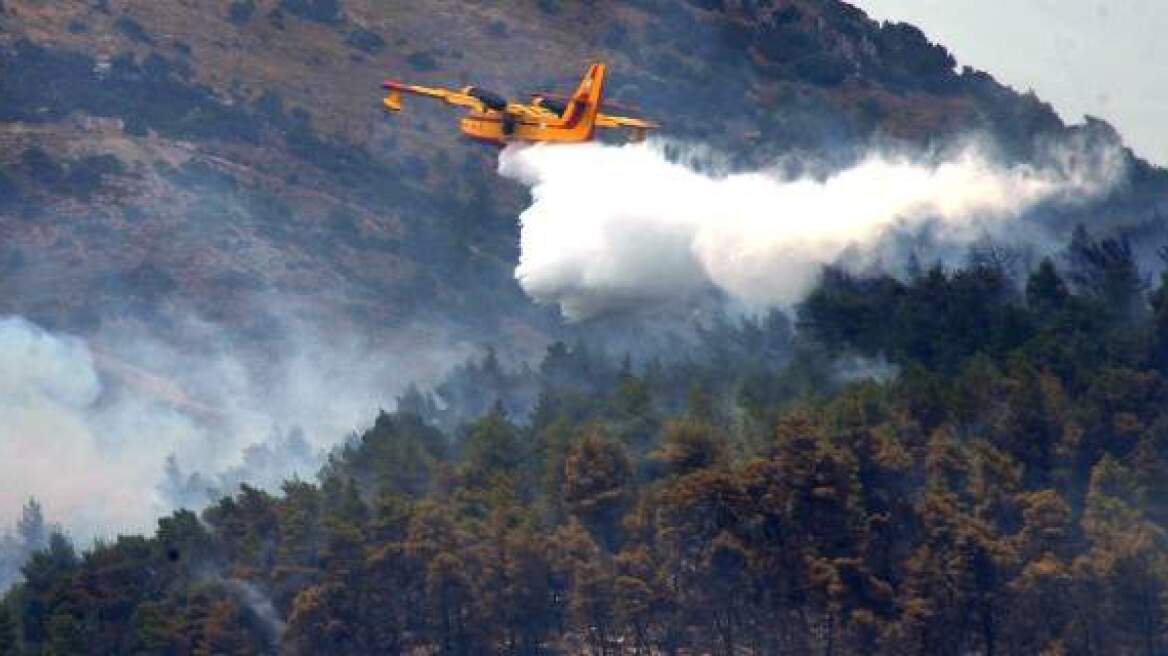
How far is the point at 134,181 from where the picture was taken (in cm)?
15275

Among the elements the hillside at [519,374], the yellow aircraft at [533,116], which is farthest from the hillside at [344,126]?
the yellow aircraft at [533,116]

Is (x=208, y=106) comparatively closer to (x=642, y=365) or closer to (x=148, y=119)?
(x=148, y=119)

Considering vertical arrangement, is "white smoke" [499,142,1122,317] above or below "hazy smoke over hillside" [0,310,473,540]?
above

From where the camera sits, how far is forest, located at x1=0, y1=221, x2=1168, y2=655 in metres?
82.3

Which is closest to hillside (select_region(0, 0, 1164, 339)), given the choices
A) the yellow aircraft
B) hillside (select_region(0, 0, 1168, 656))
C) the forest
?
hillside (select_region(0, 0, 1168, 656))

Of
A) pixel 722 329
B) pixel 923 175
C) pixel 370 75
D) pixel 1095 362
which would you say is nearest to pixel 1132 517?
pixel 1095 362

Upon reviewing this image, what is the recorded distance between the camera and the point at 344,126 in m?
167

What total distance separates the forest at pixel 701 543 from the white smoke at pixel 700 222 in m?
11.1

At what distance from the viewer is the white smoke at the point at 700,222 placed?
109 metres

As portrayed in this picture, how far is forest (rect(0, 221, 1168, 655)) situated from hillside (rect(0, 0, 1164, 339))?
155 ft

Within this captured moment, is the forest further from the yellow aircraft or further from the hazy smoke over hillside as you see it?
the hazy smoke over hillside

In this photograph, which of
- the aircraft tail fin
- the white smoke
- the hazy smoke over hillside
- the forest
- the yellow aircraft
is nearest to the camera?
the forest

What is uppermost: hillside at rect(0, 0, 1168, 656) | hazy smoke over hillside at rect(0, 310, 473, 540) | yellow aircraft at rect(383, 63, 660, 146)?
yellow aircraft at rect(383, 63, 660, 146)

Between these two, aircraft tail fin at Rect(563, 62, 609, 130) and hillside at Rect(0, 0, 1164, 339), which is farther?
hillside at Rect(0, 0, 1164, 339)
